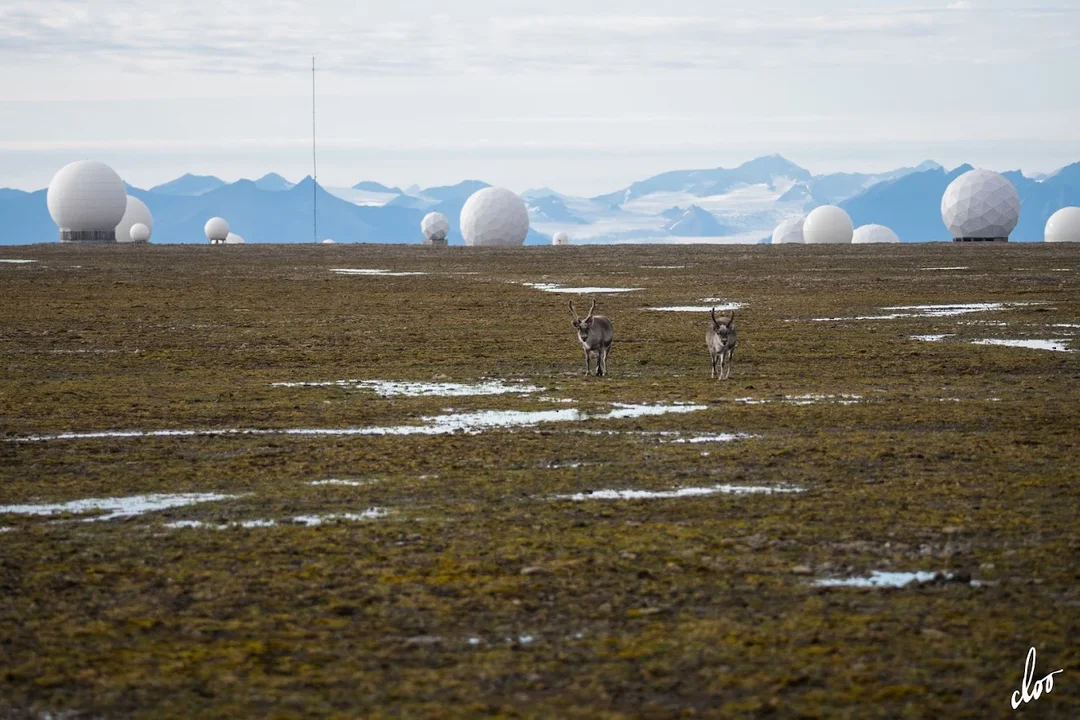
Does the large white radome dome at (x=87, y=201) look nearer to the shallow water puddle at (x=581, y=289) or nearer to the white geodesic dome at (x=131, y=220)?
the white geodesic dome at (x=131, y=220)

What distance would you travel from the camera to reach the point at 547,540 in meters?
9.91

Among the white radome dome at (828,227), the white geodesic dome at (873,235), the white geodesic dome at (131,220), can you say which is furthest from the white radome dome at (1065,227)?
the white geodesic dome at (131,220)

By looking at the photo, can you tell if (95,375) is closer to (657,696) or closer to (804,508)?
(804,508)

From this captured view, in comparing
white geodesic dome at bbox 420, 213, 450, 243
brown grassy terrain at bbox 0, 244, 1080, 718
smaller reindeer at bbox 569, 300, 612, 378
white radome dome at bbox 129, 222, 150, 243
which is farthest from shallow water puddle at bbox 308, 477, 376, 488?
white geodesic dome at bbox 420, 213, 450, 243

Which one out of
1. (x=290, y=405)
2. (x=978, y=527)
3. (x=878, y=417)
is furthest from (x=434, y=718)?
(x=290, y=405)

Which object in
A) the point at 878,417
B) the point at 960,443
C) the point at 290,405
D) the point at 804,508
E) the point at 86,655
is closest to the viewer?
the point at 86,655

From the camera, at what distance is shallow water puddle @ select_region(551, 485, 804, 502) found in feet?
37.7

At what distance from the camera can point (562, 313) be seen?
106 ft

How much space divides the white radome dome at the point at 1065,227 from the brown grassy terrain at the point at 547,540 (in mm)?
72714

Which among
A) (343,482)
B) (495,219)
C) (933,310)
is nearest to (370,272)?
(933,310)

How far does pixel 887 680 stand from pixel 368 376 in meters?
14.4

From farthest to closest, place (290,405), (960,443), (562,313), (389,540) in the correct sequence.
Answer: (562,313) < (290,405) < (960,443) < (389,540)

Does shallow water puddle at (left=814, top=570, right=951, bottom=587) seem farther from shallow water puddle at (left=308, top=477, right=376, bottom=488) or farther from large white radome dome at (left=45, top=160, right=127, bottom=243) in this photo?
large white radome dome at (left=45, top=160, right=127, bottom=243)

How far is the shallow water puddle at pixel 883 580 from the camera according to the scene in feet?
28.3
